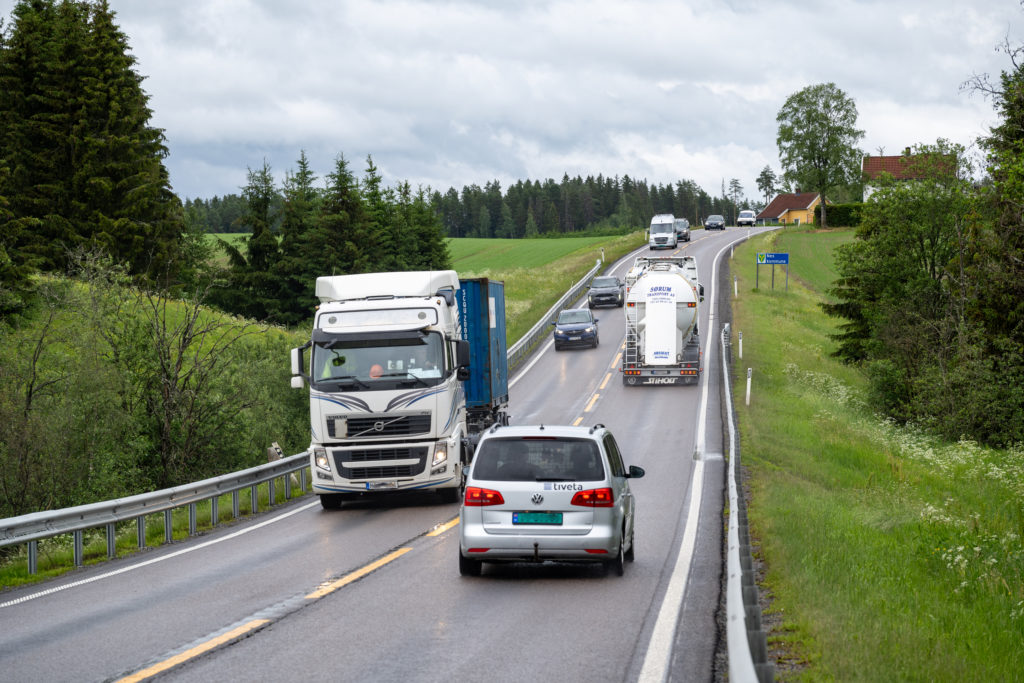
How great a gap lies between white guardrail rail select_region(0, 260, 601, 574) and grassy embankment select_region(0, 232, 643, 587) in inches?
10.4

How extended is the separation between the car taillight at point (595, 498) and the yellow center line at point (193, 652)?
352cm

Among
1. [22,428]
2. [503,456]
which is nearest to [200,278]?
[22,428]

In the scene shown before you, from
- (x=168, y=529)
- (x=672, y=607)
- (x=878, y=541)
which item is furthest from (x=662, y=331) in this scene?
(x=672, y=607)

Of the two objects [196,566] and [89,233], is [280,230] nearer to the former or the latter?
[89,233]

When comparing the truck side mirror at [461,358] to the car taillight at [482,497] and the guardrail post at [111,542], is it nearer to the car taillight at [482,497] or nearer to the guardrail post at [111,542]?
the guardrail post at [111,542]

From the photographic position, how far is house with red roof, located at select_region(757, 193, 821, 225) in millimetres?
147375

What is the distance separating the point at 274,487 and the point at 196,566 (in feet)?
22.2

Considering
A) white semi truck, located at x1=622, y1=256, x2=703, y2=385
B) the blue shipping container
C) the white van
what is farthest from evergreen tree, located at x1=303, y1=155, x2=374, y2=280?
the blue shipping container

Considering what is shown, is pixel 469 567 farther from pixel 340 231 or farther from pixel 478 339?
pixel 340 231

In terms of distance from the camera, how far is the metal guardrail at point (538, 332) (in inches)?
1714

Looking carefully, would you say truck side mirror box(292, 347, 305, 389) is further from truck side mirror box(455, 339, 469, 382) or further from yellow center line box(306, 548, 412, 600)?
yellow center line box(306, 548, 412, 600)

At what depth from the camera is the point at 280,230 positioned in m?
60.7

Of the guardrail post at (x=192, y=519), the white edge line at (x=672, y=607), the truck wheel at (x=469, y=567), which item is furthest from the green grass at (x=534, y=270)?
the truck wheel at (x=469, y=567)

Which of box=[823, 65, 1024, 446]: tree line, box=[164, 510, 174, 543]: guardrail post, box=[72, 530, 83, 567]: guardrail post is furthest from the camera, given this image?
box=[823, 65, 1024, 446]: tree line
